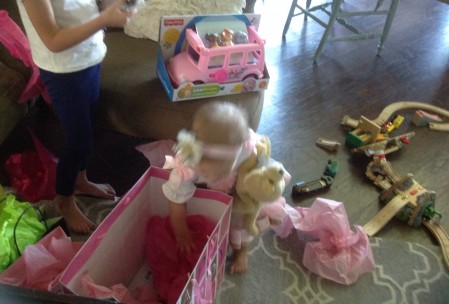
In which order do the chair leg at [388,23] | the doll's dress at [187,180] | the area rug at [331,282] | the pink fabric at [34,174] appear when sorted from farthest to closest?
1. the chair leg at [388,23]
2. the pink fabric at [34,174]
3. the area rug at [331,282]
4. the doll's dress at [187,180]

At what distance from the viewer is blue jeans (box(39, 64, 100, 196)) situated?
1046 millimetres

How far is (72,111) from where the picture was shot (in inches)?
43.3

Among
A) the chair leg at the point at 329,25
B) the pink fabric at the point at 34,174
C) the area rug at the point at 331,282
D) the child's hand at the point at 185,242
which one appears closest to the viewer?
the child's hand at the point at 185,242

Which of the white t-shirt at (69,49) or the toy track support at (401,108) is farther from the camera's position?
the toy track support at (401,108)

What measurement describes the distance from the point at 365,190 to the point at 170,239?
3.03 ft

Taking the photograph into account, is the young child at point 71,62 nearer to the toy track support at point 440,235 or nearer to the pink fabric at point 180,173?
the pink fabric at point 180,173

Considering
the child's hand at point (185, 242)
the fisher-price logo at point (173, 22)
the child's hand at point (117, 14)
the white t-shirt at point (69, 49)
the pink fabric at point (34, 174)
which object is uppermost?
the child's hand at point (117, 14)

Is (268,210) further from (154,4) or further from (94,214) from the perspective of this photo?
(154,4)

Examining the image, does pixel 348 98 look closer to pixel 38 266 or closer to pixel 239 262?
pixel 239 262

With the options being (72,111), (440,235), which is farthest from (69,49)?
(440,235)

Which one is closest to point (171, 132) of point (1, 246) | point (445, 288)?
point (1, 246)

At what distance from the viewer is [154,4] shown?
1.57 metres

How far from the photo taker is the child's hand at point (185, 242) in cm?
108

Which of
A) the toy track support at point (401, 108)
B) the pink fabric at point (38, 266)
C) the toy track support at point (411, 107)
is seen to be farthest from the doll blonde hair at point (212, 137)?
the toy track support at point (411, 107)
